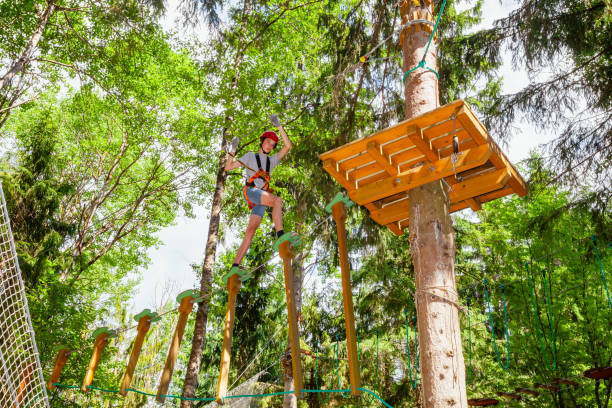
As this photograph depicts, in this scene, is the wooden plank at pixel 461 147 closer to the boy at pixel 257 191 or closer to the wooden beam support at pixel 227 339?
the boy at pixel 257 191

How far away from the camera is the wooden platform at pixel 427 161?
3.22 metres

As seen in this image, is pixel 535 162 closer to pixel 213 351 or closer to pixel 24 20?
pixel 24 20

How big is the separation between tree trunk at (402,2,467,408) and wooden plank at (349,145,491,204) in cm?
11

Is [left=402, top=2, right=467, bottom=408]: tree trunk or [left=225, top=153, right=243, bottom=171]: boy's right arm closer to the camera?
[left=402, top=2, right=467, bottom=408]: tree trunk

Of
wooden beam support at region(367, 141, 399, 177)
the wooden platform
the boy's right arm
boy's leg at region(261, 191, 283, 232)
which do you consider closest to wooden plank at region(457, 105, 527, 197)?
the wooden platform

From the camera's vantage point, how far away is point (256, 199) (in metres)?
4.26

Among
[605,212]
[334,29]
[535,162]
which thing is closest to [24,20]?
[334,29]

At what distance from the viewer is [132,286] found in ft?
54.2

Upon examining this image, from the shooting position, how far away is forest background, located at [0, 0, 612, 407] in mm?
6012

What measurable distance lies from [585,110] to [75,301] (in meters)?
8.97

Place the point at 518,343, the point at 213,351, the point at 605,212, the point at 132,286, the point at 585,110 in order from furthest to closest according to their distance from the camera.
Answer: the point at 132,286 → the point at 213,351 → the point at 518,343 → the point at 585,110 → the point at 605,212

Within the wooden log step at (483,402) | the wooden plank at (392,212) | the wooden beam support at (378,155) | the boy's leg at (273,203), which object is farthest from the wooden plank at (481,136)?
the wooden log step at (483,402)

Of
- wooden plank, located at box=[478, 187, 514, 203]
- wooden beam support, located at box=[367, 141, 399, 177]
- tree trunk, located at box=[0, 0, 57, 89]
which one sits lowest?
wooden plank, located at box=[478, 187, 514, 203]

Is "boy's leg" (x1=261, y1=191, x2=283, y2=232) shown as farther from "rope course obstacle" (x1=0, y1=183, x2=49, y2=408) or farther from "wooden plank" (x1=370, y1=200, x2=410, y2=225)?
"rope course obstacle" (x1=0, y1=183, x2=49, y2=408)
